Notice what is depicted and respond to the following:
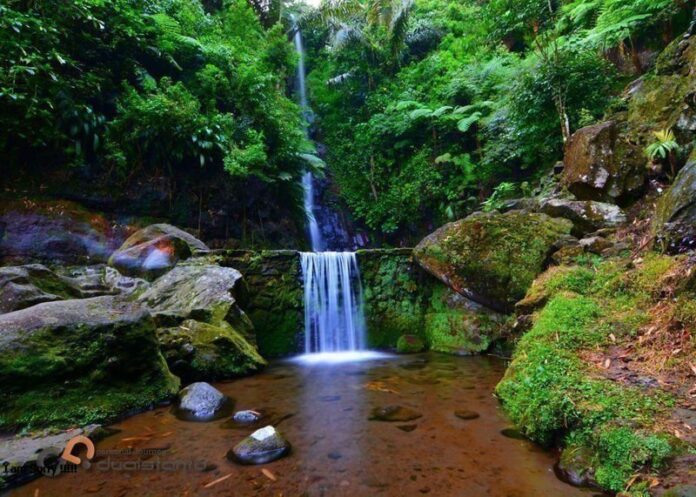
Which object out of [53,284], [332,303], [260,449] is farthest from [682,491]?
[53,284]

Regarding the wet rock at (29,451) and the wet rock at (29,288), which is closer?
the wet rock at (29,451)

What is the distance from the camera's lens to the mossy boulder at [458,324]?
6934mm

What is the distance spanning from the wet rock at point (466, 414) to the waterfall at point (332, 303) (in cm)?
449

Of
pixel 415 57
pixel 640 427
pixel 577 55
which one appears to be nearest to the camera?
pixel 640 427

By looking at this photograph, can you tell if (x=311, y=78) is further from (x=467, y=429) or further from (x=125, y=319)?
(x=467, y=429)

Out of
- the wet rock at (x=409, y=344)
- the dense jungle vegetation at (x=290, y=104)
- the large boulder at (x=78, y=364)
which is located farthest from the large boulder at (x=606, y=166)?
the large boulder at (x=78, y=364)

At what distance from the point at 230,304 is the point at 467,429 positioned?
411 cm

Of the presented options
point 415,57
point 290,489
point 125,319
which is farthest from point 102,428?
point 415,57

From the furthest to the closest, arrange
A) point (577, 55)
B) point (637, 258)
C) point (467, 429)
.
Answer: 1. point (577, 55)
2. point (637, 258)
3. point (467, 429)

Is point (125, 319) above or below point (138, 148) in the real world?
below

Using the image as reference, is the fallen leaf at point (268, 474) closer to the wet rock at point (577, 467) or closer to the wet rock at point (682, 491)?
the wet rock at point (577, 467)

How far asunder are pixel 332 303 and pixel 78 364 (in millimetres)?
5220

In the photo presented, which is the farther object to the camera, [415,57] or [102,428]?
[415,57]

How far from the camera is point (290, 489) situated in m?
2.52
